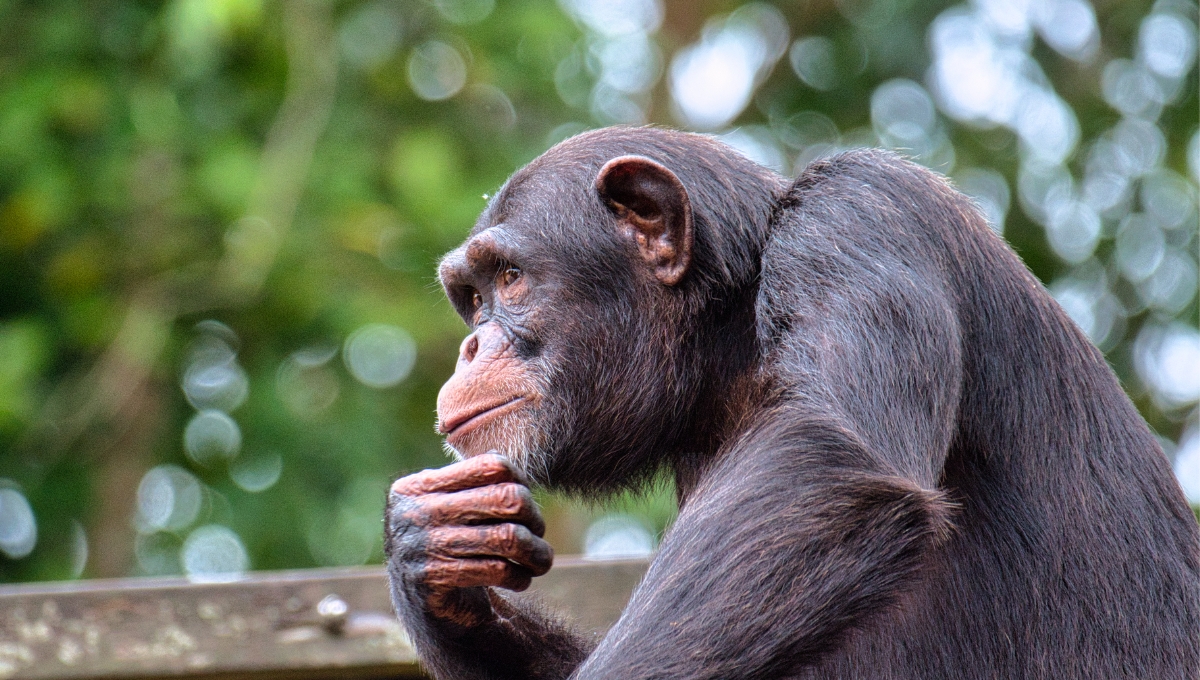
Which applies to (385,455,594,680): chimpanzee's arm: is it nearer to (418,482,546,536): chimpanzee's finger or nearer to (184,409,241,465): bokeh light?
(418,482,546,536): chimpanzee's finger

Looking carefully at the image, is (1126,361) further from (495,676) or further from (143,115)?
(495,676)

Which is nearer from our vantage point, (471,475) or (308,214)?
(471,475)

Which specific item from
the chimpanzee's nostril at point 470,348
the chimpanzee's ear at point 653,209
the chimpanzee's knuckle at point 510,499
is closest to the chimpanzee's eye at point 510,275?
the chimpanzee's nostril at point 470,348

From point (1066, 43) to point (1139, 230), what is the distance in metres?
1.65

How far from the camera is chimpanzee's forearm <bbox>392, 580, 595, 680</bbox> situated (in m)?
3.14

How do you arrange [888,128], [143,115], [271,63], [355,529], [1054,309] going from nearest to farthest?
[1054,309], [143,115], [271,63], [355,529], [888,128]

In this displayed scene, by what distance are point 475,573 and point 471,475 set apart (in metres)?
0.22

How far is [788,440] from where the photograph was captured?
253 centimetres

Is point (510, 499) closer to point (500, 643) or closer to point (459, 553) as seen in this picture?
point (459, 553)

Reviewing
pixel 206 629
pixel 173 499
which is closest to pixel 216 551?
pixel 173 499

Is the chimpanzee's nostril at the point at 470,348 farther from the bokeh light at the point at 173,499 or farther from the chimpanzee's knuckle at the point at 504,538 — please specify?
the bokeh light at the point at 173,499

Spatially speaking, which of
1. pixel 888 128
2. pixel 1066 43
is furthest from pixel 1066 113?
pixel 888 128

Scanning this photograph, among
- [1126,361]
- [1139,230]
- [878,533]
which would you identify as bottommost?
[1126,361]

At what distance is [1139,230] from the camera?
10406mm
